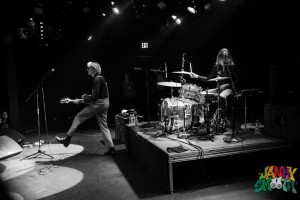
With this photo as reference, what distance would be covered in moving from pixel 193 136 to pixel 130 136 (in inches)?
59.3

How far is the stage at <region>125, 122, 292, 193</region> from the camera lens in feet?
→ 12.5

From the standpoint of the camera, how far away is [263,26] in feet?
31.0

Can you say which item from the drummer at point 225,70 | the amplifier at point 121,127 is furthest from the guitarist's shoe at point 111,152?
the drummer at point 225,70

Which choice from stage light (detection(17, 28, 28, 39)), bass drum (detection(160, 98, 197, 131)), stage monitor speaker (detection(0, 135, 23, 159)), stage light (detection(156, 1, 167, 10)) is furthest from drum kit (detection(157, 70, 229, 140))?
stage light (detection(17, 28, 28, 39))

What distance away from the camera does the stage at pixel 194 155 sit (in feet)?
12.5

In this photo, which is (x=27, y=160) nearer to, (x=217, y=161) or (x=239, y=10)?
(x=217, y=161)

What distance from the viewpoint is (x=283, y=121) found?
14.7 feet

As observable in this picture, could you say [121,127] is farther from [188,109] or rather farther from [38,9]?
[38,9]

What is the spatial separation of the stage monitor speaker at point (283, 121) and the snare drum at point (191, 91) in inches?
59.7

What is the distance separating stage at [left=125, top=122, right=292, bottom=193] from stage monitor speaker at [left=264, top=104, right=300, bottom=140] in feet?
0.51

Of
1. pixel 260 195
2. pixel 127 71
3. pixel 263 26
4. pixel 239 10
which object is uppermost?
pixel 239 10

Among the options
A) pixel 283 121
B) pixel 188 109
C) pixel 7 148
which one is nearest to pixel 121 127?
pixel 188 109

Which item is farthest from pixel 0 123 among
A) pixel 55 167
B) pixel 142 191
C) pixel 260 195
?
pixel 260 195

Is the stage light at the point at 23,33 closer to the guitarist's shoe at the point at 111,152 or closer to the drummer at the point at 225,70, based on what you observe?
the guitarist's shoe at the point at 111,152
